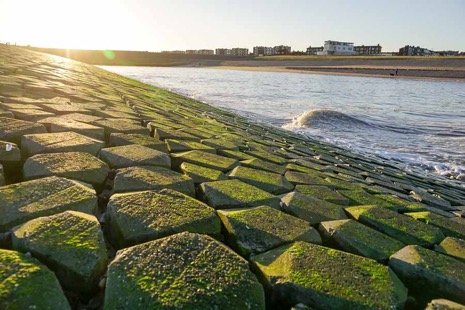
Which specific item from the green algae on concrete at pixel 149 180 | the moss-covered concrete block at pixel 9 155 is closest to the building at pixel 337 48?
the green algae on concrete at pixel 149 180

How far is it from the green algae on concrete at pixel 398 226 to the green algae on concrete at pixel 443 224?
0.53 feet

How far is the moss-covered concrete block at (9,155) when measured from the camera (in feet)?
6.19

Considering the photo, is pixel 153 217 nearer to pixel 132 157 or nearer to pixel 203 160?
pixel 132 157

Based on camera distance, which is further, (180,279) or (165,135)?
(165,135)

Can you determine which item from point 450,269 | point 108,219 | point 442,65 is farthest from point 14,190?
point 442,65

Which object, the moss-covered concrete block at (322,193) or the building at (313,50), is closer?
the moss-covered concrete block at (322,193)

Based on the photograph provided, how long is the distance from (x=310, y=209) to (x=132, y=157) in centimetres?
118

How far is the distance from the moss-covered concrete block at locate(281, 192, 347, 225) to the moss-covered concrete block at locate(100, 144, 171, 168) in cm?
86

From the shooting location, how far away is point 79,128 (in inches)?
105

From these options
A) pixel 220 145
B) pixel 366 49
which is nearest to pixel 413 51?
pixel 366 49

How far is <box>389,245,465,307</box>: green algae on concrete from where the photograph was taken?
1396mm

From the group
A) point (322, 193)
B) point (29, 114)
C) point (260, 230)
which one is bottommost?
point (322, 193)

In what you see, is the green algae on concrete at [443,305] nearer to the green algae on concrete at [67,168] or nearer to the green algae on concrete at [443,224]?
the green algae on concrete at [443,224]

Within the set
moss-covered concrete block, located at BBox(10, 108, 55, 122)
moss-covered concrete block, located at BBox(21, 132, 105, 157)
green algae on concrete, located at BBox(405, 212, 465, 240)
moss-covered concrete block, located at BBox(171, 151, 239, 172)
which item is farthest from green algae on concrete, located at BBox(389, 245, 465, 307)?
moss-covered concrete block, located at BBox(10, 108, 55, 122)
